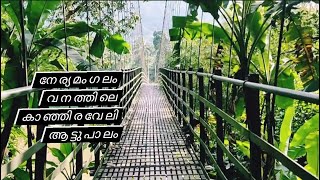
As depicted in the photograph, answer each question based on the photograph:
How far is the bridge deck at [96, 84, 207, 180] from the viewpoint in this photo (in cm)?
300

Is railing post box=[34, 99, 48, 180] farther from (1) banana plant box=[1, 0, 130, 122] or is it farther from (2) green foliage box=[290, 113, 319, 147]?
(2) green foliage box=[290, 113, 319, 147]

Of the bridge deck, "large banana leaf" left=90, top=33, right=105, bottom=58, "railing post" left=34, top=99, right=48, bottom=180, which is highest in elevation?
"large banana leaf" left=90, top=33, right=105, bottom=58

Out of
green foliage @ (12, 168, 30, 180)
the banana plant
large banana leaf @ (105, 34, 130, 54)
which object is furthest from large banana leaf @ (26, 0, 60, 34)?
large banana leaf @ (105, 34, 130, 54)

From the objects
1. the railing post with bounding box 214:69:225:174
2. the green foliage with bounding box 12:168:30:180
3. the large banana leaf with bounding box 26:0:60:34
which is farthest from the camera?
the large banana leaf with bounding box 26:0:60:34

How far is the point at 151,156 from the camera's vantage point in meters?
3.56

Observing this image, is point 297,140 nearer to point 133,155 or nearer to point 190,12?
point 133,155

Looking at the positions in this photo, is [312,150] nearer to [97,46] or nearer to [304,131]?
[304,131]

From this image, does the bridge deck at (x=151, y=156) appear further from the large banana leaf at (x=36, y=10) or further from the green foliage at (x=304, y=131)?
the large banana leaf at (x=36, y=10)

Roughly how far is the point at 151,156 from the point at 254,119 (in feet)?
6.52

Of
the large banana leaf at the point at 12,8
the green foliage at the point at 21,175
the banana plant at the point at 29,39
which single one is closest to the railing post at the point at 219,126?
the banana plant at the point at 29,39

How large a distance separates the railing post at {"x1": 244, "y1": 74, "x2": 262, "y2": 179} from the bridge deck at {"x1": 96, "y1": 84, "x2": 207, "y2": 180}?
1217 mm

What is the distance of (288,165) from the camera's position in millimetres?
1201

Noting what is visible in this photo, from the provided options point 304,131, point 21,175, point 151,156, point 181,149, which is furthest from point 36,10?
point 181,149

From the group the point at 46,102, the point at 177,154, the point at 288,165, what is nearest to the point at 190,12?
the point at 177,154
